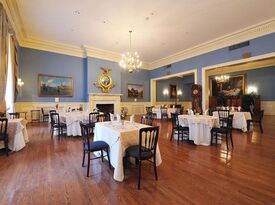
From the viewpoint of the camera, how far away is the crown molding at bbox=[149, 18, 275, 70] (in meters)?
6.34

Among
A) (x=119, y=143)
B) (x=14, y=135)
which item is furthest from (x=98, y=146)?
(x=14, y=135)

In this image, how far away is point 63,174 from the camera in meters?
2.86

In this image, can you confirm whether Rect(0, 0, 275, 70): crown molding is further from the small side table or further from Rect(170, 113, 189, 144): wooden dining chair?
Rect(170, 113, 189, 144): wooden dining chair

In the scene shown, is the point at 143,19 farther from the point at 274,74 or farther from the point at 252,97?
the point at 274,74

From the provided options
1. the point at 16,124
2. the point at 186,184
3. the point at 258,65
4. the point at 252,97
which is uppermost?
the point at 258,65

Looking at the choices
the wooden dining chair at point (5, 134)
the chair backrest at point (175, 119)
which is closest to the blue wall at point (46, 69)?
the wooden dining chair at point (5, 134)

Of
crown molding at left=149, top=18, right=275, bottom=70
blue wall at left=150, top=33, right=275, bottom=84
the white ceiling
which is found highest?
the white ceiling

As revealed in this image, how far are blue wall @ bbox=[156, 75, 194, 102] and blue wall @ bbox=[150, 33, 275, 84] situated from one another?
8.21 ft

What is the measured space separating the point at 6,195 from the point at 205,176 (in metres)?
3.21

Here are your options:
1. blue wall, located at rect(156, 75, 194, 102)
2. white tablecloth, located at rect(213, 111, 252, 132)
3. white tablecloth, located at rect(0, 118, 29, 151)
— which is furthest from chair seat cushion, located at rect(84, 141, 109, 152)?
blue wall, located at rect(156, 75, 194, 102)

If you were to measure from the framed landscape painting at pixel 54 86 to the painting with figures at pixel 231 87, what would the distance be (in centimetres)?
1207

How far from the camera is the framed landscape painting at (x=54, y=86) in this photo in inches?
343

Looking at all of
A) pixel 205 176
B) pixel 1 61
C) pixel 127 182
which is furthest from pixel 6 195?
pixel 1 61

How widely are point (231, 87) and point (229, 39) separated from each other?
684 cm
